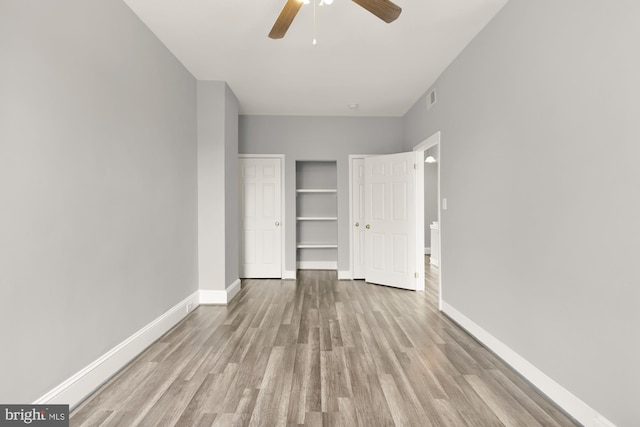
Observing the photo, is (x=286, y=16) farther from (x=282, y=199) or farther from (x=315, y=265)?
(x=315, y=265)

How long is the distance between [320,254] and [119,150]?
4269 mm

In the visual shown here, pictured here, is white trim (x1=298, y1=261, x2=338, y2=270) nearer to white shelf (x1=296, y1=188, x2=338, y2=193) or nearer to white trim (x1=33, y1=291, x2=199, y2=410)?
white shelf (x1=296, y1=188, x2=338, y2=193)

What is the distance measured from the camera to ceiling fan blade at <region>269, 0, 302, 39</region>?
204 centimetres

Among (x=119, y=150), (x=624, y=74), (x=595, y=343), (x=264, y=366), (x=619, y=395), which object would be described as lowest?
(x=264, y=366)

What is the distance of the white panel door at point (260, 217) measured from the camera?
559 cm

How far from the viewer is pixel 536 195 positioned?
2166 millimetres

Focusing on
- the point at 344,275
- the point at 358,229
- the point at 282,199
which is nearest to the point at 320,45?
the point at 282,199

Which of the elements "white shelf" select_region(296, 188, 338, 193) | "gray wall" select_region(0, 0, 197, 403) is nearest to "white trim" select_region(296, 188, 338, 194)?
"white shelf" select_region(296, 188, 338, 193)

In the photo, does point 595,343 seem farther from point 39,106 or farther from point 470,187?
point 39,106

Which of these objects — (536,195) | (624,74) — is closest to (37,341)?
(536,195)

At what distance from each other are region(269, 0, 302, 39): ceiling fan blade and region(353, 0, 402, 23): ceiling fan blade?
37 cm

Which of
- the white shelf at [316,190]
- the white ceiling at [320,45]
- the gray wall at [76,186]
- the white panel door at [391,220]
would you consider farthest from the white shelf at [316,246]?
the gray wall at [76,186]

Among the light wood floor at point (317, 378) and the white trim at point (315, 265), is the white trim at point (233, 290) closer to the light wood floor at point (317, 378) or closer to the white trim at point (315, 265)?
the light wood floor at point (317, 378)

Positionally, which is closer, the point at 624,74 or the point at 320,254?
the point at 624,74
